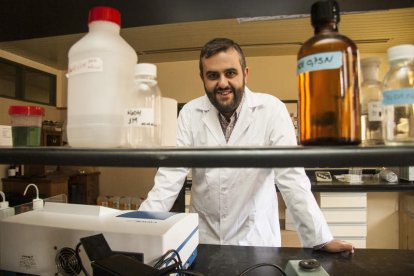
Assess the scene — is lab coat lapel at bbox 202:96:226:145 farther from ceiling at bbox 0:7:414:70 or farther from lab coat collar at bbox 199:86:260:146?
ceiling at bbox 0:7:414:70

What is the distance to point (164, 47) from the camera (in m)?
3.55

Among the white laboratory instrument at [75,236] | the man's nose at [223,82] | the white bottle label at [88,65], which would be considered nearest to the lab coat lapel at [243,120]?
the man's nose at [223,82]

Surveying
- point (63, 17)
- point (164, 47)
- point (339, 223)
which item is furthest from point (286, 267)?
point (164, 47)

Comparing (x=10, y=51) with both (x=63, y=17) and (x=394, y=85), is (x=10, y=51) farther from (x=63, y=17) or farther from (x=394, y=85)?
(x=394, y=85)

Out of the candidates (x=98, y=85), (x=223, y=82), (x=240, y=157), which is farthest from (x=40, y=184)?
(x=240, y=157)

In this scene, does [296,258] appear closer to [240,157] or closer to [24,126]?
[240,157]

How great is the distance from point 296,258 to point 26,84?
407 centimetres

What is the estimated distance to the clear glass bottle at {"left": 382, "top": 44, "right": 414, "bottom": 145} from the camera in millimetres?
426

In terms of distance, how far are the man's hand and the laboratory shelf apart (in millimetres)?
638

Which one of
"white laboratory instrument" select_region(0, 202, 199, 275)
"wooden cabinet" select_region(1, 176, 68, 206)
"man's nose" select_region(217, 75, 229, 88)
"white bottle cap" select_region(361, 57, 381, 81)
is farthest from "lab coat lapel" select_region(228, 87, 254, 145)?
"wooden cabinet" select_region(1, 176, 68, 206)

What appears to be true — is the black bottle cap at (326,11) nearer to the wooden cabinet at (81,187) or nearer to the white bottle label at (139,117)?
the white bottle label at (139,117)

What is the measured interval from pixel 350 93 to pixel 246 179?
94 cm

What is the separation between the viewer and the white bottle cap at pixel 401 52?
0.43 m

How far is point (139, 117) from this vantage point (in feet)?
1.59
